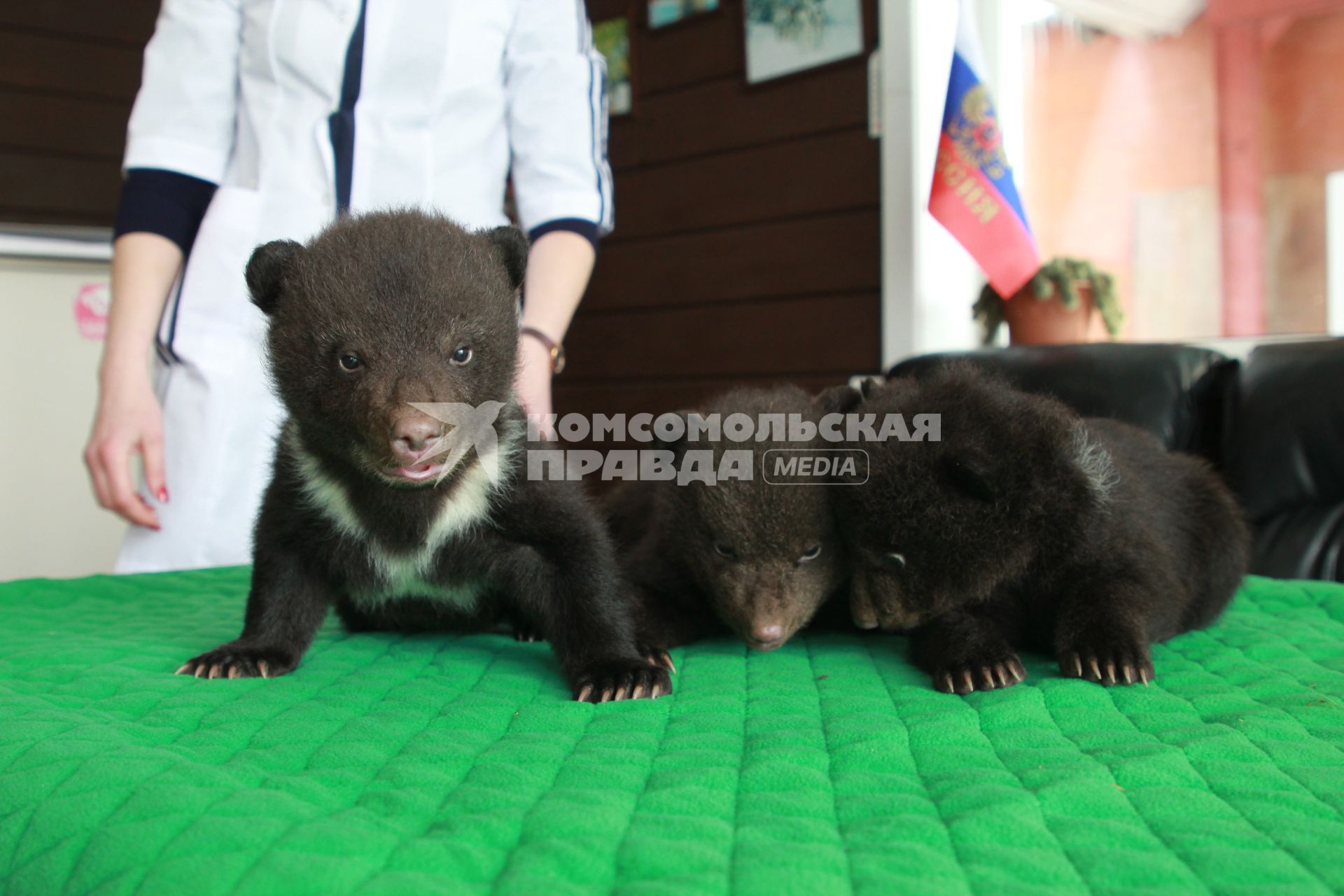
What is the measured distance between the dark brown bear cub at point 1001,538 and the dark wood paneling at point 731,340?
7.68 ft

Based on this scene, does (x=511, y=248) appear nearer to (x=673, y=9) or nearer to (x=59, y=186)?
(x=673, y=9)

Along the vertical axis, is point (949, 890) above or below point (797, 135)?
below

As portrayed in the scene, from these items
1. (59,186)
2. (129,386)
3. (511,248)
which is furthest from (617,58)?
(511,248)

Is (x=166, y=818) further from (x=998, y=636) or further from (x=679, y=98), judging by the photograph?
(x=679, y=98)

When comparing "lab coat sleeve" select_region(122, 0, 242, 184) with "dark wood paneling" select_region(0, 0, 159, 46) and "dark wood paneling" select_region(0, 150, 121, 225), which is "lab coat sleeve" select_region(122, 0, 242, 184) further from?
"dark wood paneling" select_region(0, 0, 159, 46)

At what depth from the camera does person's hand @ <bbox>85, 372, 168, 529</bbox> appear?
2.07 m

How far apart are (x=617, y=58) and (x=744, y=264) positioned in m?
1.43

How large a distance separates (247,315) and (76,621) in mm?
926

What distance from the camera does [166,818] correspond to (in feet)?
2.81

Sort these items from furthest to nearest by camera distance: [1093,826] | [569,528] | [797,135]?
1. [797,135]
2. [569,528]
3. [1093,826]

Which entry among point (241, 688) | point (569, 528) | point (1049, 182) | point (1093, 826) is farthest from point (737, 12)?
point (1093, 826)

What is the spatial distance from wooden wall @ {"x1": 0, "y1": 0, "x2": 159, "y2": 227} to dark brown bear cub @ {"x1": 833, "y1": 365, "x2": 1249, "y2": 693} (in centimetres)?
522

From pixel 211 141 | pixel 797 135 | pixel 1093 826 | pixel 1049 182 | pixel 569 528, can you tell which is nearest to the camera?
pixel 1093 826

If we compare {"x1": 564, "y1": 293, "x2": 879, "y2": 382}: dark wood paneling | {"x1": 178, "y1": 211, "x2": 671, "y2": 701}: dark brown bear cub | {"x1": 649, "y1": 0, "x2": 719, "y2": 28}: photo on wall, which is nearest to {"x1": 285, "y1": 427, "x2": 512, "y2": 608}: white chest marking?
{"x1": 178, "y1": 211, "x2": 671, "y2": 701}: dark brown bear cub
